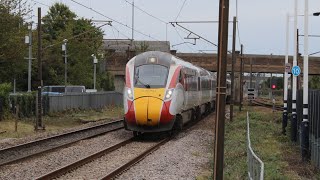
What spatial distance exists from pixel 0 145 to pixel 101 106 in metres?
25.6

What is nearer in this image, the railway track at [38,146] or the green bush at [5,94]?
the railway track at [38,146]

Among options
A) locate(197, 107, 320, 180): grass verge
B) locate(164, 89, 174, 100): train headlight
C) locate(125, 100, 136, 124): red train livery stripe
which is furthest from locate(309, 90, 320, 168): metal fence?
locate(125, 100, 136, 124): red train livery stripe

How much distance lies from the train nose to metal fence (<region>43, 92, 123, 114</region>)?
1472cm

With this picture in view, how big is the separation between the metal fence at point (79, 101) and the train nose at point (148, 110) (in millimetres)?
14718

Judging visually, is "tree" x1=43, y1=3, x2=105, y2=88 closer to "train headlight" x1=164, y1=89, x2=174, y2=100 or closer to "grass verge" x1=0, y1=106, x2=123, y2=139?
"grass verge" x1=0, y1=106, x2=123, y2=139

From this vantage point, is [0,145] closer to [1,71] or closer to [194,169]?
[194,169]

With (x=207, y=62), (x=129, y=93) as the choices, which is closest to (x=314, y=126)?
(x=129, y=93)

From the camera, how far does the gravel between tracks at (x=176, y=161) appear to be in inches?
518

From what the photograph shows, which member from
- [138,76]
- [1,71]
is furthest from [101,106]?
[138,76]

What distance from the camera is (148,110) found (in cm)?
2008

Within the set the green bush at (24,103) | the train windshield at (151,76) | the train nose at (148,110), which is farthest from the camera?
the green bush at (24,103)

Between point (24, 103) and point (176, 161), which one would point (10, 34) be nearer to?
point (24, 103)

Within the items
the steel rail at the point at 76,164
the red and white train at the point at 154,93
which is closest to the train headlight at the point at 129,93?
the red and white train at the point at 154,93

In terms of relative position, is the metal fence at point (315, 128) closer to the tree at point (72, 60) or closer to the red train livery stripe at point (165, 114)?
the red train livery stripe at point (165, 114)
